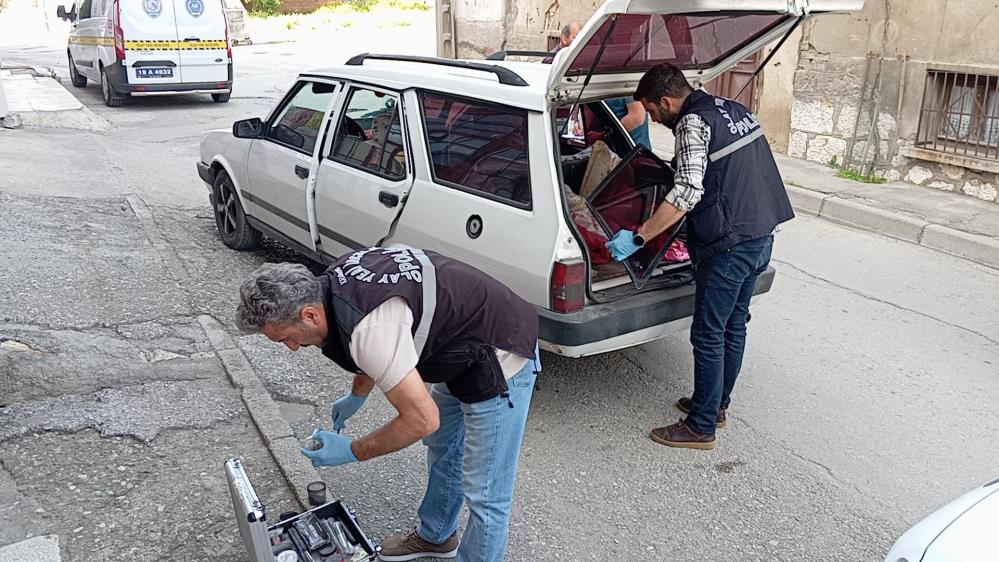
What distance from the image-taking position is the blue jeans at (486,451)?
8.80 feet

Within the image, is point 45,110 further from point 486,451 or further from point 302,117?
point 486,451

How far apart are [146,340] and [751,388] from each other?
3451 millimetres

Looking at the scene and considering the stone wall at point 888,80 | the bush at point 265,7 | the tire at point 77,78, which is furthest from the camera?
the bush at point 265,7

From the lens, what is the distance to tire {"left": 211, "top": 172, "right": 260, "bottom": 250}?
652cm

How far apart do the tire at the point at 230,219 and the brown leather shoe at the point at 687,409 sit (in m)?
3.59

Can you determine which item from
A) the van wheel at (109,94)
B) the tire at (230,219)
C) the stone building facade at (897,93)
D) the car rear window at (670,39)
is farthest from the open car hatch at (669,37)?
the van wheel at (109,94)

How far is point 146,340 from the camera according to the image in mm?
4957

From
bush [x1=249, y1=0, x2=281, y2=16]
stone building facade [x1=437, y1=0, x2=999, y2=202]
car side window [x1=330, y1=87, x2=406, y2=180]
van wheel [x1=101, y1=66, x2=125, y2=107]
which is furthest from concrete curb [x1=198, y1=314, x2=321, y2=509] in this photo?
bush [x1=249, y1=0, x2=281, y2=16]

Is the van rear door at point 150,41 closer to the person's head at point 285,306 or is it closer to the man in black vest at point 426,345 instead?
the man in black vest at point 426,345

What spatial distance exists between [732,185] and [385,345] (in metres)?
2.03

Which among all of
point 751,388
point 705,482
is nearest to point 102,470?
point 705,482

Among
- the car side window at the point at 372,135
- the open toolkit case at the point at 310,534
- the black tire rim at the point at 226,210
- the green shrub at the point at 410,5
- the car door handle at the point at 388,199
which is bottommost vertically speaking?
the open toolkit case at the point at 310,534

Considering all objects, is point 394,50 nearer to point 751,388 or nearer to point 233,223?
point 233,223

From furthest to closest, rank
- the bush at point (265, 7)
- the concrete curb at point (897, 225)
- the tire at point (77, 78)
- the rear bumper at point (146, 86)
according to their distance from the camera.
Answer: the bush at point (265, 7), the tire at point (77, 78), the rear bumper at point (146, 86), the concrete curb at point (897, 225)
